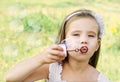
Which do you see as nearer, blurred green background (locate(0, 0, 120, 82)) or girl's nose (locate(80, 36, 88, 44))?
girl's nose (locate(80, 36, 88, 44))

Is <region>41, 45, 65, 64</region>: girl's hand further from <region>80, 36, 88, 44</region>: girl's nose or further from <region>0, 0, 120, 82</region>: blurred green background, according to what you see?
<region>0, 0, 120, 82</region>: blurred green background

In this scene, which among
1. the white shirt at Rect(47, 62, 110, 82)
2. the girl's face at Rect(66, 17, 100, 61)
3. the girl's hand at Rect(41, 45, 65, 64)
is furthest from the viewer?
the white shirt at Rect(47, 62, 110, 82)

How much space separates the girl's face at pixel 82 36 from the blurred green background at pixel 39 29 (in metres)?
1.23

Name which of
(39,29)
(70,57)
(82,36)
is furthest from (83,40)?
(39,29)

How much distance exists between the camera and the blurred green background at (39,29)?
3.54m

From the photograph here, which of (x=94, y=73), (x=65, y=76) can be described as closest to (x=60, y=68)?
(x=65, y=76)

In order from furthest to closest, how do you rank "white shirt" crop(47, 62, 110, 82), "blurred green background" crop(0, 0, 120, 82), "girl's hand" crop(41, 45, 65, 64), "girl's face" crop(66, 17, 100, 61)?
1. "blurred green background" crop(0, 0, 120, 82)
2. "white shirt" crop(47, 62, 110, 82)
3. "girl's face" crop(66, 17, 100, 61)
4. "girl's hand" crop(41, 45, 65, 64)

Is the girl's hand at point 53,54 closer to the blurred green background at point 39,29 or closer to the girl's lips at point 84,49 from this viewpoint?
the girl's lips at point 84,49

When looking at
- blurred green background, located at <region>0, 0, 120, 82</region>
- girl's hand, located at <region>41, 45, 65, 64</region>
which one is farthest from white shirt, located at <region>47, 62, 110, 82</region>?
blurred green background, located at <region>0, 0, 120, 82</region>

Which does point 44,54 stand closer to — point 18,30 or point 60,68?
point 60,68

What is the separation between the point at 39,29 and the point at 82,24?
207 cm

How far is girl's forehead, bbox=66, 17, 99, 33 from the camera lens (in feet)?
6.65

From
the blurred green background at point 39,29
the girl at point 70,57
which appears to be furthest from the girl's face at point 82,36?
the blurred green background at point 39,29

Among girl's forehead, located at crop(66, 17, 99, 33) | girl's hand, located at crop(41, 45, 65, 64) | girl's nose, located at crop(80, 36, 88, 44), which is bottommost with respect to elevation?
girl's hand, located at crop(41, 45, 65, 64)
